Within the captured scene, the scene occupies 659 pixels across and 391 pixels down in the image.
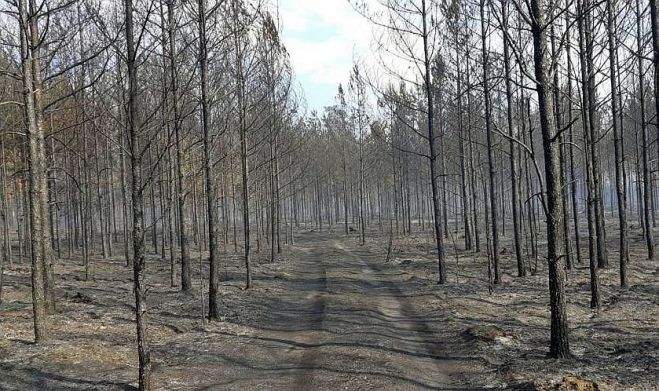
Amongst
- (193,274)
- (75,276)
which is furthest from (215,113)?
(75,276)

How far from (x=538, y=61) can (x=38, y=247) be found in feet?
31.3

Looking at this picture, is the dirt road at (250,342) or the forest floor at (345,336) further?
the dirt road at (250,342)

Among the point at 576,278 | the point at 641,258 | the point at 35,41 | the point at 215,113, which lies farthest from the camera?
the point at 641,258

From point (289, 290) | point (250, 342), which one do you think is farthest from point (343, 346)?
point (289, 290)

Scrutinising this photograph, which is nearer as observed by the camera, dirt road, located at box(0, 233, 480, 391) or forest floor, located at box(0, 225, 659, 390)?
forest floor, located at box(0, 225, 659, 390)

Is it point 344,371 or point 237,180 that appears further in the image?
point 237,180

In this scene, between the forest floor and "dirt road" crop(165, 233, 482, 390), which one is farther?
"dirt road" crop(165, 233, 482, 390)

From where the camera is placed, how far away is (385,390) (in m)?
6.82

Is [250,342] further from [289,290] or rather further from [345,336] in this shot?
[289,290]

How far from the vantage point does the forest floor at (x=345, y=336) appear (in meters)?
7.25

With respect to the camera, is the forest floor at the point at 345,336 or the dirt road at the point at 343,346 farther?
the dirt road at the point at 343,346

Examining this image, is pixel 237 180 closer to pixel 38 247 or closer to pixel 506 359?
pixel 38 247

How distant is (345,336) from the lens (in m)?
9.90

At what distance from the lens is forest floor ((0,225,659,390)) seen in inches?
285
